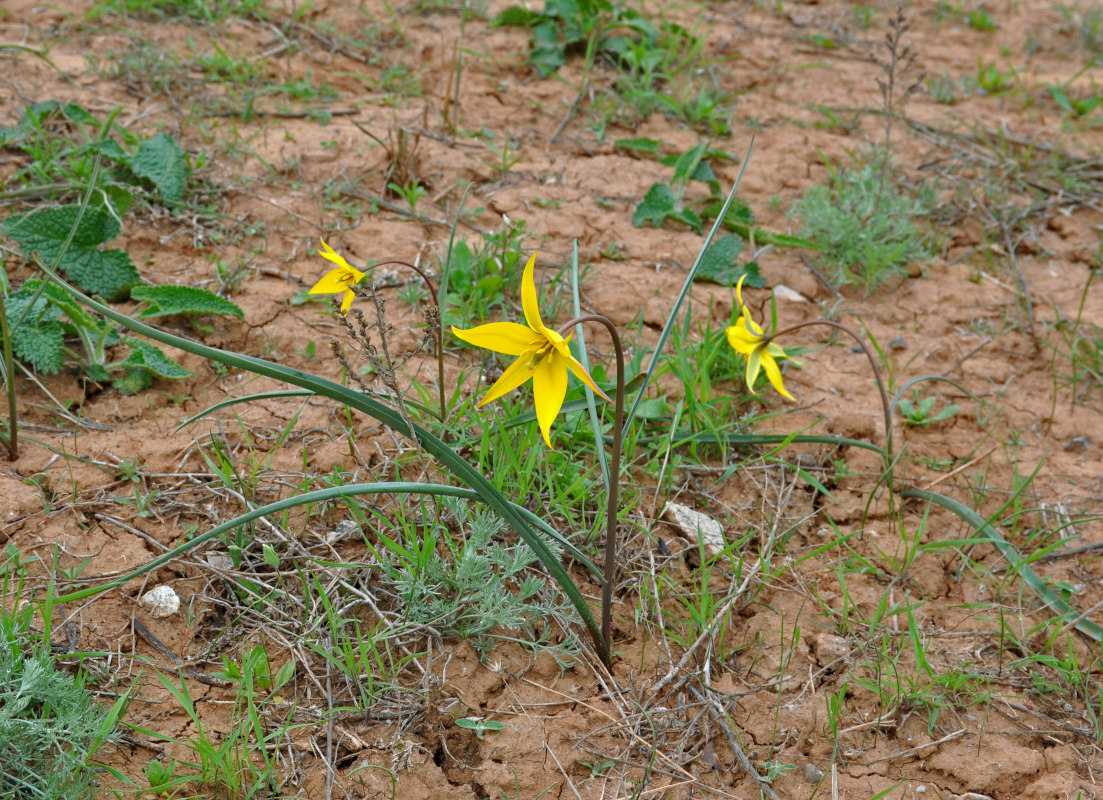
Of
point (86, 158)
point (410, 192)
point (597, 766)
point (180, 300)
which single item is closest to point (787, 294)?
point (410, 192)

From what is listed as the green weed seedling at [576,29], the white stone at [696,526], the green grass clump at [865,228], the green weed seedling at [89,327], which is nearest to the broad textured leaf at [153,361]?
the green weed seedling at [89,327]

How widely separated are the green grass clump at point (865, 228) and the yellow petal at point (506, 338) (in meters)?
1.71

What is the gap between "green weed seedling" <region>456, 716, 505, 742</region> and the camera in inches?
59.0

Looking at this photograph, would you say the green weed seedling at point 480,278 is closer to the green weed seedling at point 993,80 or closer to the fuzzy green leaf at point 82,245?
the fuzzy green leaf at point 82,245

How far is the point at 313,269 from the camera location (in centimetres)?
248

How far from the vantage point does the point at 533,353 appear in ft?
4.34

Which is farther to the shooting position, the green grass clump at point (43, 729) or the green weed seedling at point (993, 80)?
the green weed seedling at point (993, 80)

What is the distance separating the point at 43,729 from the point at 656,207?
223cm

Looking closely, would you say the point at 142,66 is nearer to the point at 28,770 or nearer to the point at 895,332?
the point at 28,770

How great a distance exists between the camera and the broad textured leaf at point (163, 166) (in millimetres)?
2504

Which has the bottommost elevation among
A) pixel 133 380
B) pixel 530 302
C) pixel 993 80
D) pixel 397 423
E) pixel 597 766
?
pixel 597 766

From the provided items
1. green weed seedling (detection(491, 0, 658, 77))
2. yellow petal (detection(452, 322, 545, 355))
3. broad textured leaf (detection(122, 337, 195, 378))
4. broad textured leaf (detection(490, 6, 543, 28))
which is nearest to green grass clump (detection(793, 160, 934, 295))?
green weed seedling (detection(491, 0, 658, 77))

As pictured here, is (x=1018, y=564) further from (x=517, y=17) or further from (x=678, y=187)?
(x=517, y=17)

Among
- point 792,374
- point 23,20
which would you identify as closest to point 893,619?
point 792,374
